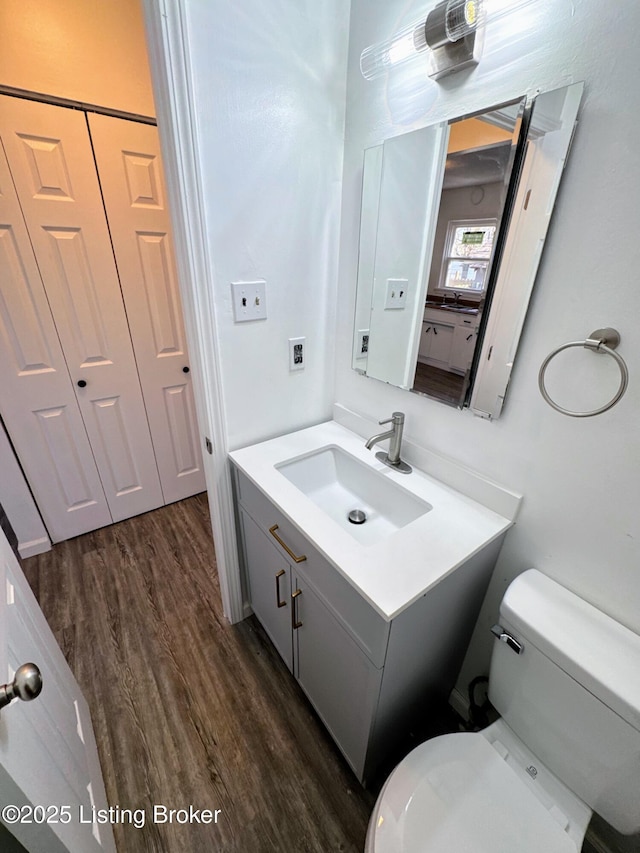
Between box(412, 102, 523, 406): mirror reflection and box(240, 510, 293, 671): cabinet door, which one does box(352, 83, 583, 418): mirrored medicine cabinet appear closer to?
box(412, 102, 523, 406): mirror reflection

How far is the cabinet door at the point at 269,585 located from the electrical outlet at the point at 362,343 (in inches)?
28.7

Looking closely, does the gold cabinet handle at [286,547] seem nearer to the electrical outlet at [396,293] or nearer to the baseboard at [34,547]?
the electrical outlet at [396,293]

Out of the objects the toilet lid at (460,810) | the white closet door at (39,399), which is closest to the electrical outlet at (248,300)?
the white closet door at (39,399)

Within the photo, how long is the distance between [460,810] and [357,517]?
692 millimetres

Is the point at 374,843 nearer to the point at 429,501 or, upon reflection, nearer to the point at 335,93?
the point at 429,501

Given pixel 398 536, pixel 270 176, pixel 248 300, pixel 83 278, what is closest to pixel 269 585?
pixel 398 536

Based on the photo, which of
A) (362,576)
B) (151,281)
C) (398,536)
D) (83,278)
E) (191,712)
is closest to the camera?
(362,576)

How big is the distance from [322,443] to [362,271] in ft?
2.07

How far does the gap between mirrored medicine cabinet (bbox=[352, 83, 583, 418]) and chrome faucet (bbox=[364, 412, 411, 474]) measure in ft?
0.40

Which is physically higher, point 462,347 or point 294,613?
point 462,347

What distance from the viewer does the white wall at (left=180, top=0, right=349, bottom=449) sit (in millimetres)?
900

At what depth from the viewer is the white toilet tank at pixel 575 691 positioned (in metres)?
0.68

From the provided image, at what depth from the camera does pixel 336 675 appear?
998mm

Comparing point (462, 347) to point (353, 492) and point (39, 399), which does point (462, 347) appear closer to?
point (353, 492)
